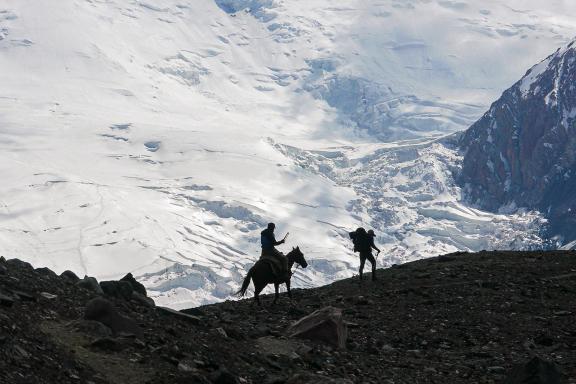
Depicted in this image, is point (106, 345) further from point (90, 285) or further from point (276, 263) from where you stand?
point (276, 263)

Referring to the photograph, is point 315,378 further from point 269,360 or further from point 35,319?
point 35,319

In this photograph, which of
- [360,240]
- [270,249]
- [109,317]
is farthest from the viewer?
[360,240]

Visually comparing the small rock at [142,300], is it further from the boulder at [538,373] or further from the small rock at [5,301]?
the boulder at [538,373]

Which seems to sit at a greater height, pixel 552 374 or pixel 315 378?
pixel 552 374

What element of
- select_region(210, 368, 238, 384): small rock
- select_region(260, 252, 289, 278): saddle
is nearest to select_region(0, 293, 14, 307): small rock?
select_region(210, 368, 238, 384): small rock

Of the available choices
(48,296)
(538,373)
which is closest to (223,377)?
(48,296)

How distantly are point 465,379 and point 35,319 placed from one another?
9389mm

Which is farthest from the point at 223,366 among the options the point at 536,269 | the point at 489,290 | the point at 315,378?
the point at 536,269

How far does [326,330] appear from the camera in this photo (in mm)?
24875

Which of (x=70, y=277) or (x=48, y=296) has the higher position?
(x=48, y=296)

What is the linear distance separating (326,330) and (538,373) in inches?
280

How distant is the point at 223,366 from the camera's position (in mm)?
19438

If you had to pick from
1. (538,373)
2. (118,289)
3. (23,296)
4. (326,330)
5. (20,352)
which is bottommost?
(118,289)

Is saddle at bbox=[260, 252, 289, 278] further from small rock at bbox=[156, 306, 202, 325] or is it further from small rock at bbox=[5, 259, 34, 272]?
small rock at bbox=[5, 259, 34, 272]
